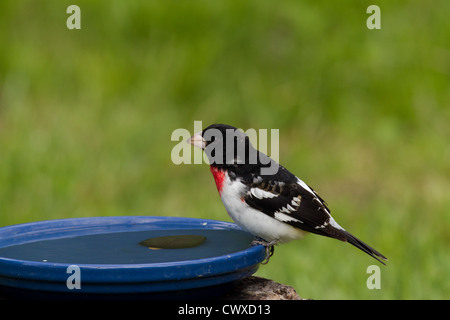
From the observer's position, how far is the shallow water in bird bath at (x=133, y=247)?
2.96 m

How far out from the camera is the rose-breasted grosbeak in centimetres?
345

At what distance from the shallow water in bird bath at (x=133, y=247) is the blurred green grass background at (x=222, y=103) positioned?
267cm

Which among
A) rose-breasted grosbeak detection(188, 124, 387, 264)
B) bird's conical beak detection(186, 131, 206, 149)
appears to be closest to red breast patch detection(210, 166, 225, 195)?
rose-breasted grosbeak detection(188, 124, 387, 264)

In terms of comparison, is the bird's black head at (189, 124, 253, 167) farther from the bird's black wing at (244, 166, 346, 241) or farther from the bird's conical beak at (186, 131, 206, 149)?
the bird's black wing at (244, 166, 346, 241)

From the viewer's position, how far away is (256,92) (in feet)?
27.1

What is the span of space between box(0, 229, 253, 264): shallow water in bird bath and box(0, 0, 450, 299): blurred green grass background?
105 inches

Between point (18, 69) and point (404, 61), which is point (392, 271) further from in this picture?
point (18, 69)

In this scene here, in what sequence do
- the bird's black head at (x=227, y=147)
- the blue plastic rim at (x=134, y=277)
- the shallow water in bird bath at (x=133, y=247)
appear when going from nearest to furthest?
the blue plastic rim at (x=134, y=277)
the shallow water in bird bath at (x=133, y=247)
the bird's black head at (x=227, y=147)

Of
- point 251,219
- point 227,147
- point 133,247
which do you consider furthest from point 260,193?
point 133,247

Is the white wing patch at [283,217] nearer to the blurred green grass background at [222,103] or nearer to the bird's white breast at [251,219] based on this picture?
the bird's white breast at [251,219]

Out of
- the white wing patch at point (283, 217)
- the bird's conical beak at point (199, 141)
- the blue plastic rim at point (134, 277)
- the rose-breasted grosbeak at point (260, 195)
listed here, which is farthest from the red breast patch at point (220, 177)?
the blue plastic rim at point (134, 277)

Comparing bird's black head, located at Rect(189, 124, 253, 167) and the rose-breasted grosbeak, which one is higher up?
bird's black head, located at Rect(189, 124, 253, 167)

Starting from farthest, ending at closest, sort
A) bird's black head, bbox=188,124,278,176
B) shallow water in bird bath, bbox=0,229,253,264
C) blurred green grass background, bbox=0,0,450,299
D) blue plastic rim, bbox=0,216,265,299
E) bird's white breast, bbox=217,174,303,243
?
blurred green grass background, bbox=0,0,450,299
bird's black head, bbox=188,124,278,176
bird's white breast, bbox=217,174,303,243
shallow water in bird bath, bbox=0,229,253,264
blue plastic rim, bbox=0,216,265,299
